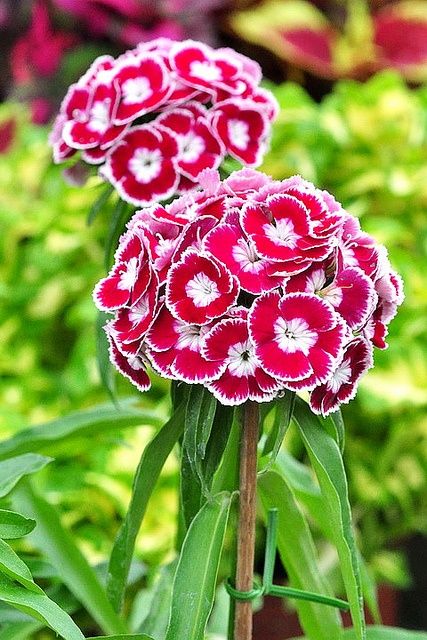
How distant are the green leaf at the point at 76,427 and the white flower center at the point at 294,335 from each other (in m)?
0.33

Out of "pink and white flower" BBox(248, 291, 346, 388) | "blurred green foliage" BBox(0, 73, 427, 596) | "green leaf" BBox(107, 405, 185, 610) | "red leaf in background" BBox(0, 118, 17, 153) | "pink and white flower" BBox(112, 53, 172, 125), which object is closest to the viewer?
"pink and white flower" BBox(248, 291, 346, 388)

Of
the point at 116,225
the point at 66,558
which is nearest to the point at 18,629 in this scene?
the point at 66,558

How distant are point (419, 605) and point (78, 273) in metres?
0.83

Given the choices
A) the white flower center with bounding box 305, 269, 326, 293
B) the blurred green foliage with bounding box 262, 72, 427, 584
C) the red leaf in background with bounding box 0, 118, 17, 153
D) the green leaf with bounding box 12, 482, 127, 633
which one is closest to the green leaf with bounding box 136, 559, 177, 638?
the green leaf with bounding box 12, 482, 127, 633

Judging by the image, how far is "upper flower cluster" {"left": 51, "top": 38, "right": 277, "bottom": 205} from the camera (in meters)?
0.78

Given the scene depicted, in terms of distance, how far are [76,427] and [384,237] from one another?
2.54ft

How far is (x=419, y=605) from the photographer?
70.6 inches

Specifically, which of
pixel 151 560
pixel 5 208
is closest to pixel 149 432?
pixel 151 560

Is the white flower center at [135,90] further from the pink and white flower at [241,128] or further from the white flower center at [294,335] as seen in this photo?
the white flower center at [294,335]

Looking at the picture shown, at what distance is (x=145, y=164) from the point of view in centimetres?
Result: 78

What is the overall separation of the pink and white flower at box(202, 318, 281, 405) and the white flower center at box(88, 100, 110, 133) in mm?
290

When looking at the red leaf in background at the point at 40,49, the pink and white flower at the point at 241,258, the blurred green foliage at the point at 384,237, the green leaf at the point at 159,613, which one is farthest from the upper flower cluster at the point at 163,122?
the red leaf in background at the point at 40,49

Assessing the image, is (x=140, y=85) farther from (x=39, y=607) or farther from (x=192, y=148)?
(x=39, y=607)

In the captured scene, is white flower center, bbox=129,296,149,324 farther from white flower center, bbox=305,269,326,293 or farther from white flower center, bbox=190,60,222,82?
white flower center, bbox=190,60,222,82
